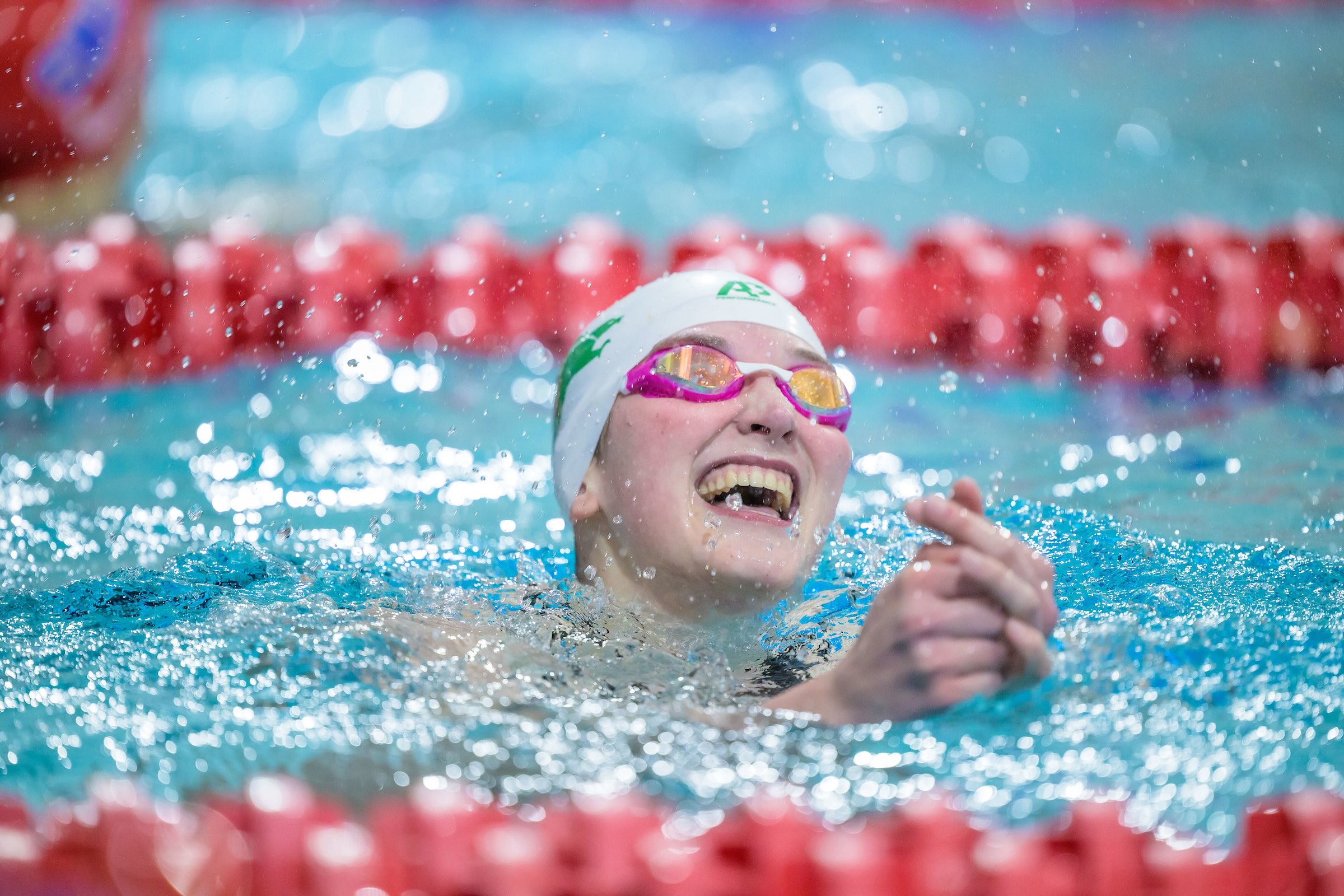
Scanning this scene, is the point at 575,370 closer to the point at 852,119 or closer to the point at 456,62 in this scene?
the point at 852,119

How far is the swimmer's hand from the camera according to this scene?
1.43 m

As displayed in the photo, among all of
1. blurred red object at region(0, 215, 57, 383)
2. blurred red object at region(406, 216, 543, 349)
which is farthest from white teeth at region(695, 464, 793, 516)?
blurred red object at region(0, 215, 57, 383)

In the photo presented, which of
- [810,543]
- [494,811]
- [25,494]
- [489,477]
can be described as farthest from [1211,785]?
[25,494]

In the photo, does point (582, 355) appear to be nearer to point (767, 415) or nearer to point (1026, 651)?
point (767, 415)

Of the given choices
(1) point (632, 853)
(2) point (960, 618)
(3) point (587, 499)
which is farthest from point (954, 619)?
(3) point (587, 499)

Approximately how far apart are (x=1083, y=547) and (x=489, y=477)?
5.68 feet

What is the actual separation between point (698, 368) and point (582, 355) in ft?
1.11

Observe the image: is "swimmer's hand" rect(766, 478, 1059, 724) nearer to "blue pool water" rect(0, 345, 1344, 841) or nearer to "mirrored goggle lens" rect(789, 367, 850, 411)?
"blue pool water" rect(0, 345, 1344, 841)

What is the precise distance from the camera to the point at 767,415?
2025mm

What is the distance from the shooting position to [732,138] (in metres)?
8.15

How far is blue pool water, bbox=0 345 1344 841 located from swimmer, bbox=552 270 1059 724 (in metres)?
0.13

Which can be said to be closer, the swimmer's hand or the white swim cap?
the swimmer's hand

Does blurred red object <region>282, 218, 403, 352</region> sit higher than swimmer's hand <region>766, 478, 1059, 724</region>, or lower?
higher

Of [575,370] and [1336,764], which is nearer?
[1336,764]
